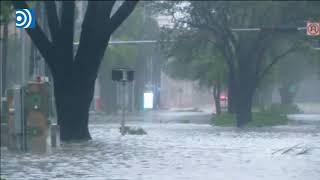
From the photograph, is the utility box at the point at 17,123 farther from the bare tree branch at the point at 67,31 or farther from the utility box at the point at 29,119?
the bare tree branch at the point at 67,31

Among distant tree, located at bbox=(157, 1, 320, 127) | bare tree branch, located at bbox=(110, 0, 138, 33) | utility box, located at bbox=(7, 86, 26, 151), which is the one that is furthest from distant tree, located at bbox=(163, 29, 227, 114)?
utility box, located at bbox=(7, 86, 26, 151)

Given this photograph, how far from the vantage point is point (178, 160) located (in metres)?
21.0

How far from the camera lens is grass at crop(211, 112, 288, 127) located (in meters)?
38.6

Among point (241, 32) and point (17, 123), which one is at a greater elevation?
point (241, 32)

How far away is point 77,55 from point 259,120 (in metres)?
19.0

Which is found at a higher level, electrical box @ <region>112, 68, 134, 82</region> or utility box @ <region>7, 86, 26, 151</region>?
Result: electrical box @ <region>112, 68, 134, 82</region>

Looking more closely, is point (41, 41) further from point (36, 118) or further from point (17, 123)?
point (17, 123)

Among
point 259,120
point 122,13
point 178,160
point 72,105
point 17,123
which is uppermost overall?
point 122,13

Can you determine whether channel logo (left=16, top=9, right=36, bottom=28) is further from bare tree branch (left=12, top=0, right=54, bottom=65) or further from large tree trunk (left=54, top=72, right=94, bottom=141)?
large tree trunk (left=54, top=72, right=94, bottom=141)

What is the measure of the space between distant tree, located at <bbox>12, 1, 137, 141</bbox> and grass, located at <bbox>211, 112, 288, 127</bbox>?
11699 millimetres

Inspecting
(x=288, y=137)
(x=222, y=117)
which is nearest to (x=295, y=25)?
(x=222, y=117)

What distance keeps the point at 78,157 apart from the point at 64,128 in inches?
237

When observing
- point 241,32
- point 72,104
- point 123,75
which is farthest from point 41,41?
point 241,32

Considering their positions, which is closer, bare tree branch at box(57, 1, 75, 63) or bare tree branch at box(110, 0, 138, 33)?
bare tree branch at box(57, 1, 75, 63)
